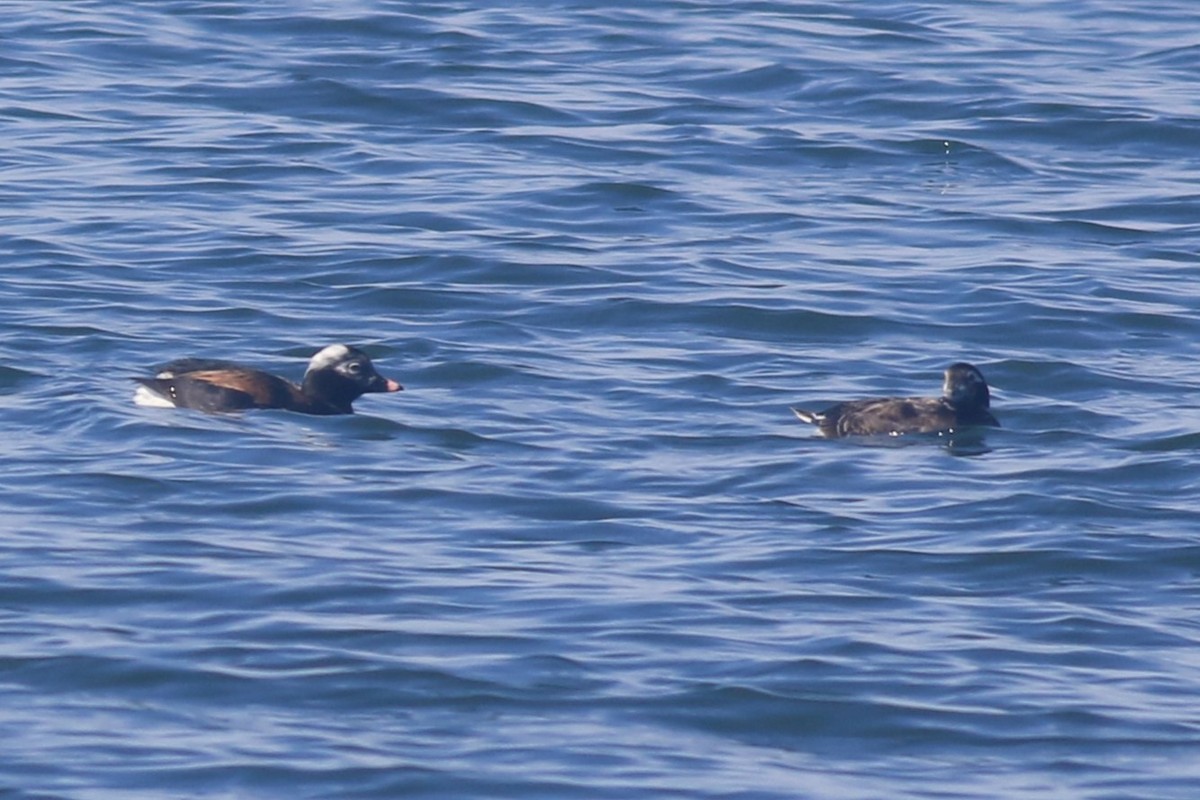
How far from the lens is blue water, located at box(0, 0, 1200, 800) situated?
33.1 feet

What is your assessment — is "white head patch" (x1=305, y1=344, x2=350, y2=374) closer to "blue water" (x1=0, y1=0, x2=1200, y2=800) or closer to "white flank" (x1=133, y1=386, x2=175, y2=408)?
"blue water" (x1=0, y1=0, x2=1200, y2=800)

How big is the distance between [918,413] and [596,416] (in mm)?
1838

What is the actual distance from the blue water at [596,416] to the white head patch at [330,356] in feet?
1.15

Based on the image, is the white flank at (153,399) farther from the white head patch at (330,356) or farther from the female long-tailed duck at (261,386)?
the white head patch at (330,356)

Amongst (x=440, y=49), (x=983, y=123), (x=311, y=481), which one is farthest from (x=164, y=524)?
(x=440, y=49)

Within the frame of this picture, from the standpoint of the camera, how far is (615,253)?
1955 centimetres

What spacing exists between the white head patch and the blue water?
35cm

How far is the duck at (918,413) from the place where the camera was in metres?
14.6

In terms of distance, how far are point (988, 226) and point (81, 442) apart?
8.75 metres

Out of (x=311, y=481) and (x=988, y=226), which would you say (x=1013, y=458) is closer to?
(x=311, y=481)

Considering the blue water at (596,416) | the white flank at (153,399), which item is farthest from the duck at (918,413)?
the white flank at (153,399)

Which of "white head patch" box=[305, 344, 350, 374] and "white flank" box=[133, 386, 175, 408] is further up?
"white head patch" box=[305, 344, 350, 374]

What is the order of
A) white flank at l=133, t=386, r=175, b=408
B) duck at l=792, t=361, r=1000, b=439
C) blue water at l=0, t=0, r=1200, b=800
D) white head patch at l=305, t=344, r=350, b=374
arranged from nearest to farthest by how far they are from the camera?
blue water at l=0, t=0, r=1200, b=800 < duck at l=792, t=361, r=1000, b=439 < white flank at l=133, t=386, r=175, b=408 < white head patch at l=305, t=344, r=350, b=374

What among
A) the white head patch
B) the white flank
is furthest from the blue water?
the white head patch
